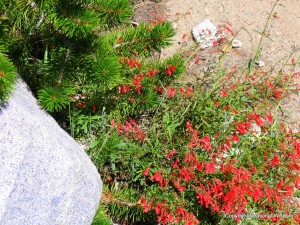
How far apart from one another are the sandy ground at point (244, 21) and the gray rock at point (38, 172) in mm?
1968

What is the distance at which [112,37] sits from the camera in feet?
10.6

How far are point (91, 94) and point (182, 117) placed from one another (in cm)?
74

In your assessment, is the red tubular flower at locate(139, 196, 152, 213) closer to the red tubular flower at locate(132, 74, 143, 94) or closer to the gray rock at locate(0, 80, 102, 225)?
the gray rock at locate(0, 80, 102, 225)

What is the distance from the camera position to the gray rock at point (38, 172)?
2410 mm

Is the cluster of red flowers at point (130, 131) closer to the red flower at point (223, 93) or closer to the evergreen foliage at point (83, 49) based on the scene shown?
the evergreen foliage at point (83, 49)

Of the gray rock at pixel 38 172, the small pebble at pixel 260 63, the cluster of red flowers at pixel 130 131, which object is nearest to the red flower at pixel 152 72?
the cluster of red flowers at pixel 130 131

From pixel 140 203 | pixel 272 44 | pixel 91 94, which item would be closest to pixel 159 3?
pixel 272 44

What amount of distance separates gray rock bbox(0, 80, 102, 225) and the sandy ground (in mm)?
1968

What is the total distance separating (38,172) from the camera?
8.30 feet

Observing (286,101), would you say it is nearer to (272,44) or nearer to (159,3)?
(272,44)

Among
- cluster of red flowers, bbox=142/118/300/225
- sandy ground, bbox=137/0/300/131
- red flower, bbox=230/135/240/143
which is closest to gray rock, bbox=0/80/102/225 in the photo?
cluster of red flowers, bbox=142/118/300/225

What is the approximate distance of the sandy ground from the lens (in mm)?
4449

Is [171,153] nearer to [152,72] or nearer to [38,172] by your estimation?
[152,72]

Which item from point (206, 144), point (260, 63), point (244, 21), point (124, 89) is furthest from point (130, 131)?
point (244, 21)
